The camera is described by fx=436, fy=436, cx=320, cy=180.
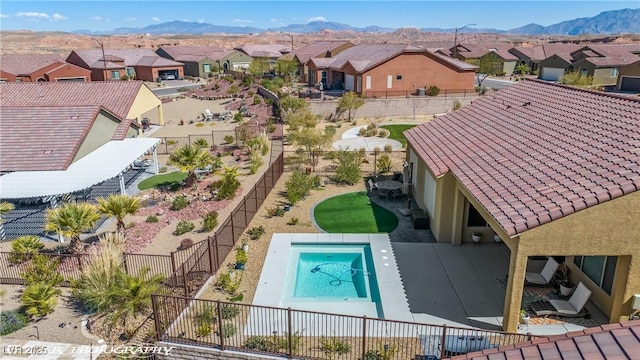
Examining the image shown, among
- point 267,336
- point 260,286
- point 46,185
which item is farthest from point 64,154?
point 267,336

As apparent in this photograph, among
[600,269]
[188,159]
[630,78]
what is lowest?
[600,269]

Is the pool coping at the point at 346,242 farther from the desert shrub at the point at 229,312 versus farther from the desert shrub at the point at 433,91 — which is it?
the desert shrub at the point at 433,91

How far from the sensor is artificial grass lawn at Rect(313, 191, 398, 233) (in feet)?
63.7

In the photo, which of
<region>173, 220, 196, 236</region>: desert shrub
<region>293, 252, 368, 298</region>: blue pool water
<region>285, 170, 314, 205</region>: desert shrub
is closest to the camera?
<region>293, 252, 368, 298</region>: blue pool water

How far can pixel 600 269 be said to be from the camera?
1246 centimetres

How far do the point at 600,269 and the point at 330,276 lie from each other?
8390 millimetres

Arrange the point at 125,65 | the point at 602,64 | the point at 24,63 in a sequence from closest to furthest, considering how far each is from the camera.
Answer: the point at 24,63 → the point at 602,64 → the point at 125,65

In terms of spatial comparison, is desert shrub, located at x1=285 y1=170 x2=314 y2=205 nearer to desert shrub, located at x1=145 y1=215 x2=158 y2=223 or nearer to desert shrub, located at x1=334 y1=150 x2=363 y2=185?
desert shrub, located at x1=334 y1=150 x2=363 y2=185

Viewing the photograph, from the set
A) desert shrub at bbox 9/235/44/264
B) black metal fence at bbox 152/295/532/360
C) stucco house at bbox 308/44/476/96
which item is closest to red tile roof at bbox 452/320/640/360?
black metal fence at bbox 152/295/532/360

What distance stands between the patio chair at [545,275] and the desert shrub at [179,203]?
15789 millimetres

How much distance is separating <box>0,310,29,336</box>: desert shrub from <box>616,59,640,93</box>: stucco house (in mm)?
67538

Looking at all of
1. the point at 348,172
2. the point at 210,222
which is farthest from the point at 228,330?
the point at 348,172

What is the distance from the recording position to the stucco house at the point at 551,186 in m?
10.5

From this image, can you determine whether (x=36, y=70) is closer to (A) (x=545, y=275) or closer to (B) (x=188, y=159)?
(B) (x=188, y=159)
